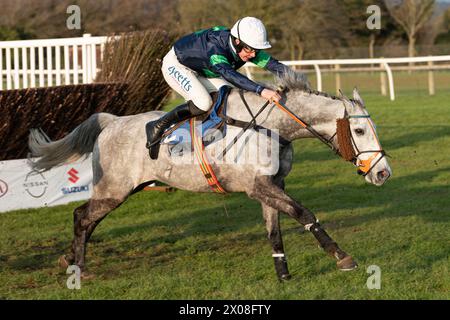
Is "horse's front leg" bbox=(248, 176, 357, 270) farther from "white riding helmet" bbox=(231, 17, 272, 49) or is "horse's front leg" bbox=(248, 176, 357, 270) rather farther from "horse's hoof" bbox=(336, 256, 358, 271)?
"white riding helmet" bbox=(231, 17, 272, 49)

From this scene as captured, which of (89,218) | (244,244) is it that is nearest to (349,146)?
(244,244)

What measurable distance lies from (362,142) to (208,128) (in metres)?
1.21

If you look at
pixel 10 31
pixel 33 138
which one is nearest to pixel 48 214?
pixel 33 138

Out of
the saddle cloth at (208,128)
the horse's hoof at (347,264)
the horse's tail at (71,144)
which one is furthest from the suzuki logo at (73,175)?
the horse's hoof at (347,264)

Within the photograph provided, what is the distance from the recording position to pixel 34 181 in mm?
10297

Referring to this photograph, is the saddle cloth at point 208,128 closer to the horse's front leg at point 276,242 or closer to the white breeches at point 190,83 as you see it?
the white breeches at point 190,83

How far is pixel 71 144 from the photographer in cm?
753

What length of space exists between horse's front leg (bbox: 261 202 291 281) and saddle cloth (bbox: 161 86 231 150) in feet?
2.21

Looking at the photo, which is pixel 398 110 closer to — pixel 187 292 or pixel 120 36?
pixel 120 36

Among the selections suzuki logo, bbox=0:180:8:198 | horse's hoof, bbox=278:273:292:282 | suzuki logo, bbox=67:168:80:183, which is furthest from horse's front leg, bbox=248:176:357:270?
suzuki logo, bbox=67:168:80:183

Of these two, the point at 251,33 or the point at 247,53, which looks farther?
the point at 247,53

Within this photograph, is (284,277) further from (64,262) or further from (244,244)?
(64,262)

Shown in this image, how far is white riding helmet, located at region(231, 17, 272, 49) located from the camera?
6.25m

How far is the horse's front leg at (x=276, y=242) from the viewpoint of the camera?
6228 millimetres
